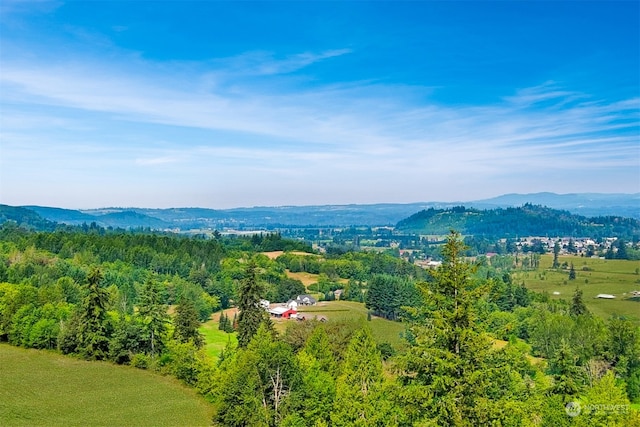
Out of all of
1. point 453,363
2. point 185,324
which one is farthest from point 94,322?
point 453,363

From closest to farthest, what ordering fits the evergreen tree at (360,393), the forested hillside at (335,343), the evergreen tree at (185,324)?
the forested hillside at (335,343) < the evergreen tree at (360,393) < the evergreen tree at (185,324)

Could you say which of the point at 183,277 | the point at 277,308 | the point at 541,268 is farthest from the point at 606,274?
the point at 183,277

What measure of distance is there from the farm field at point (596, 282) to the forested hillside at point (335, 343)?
1300 centimetres

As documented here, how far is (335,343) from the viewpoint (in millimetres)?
42906

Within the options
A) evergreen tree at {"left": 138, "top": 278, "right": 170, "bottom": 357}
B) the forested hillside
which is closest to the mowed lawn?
the forested hillside

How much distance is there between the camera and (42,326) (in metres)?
50.3

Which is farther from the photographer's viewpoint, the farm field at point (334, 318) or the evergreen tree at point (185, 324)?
the farm field at point (334, 318)

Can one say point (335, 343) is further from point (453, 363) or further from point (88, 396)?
point (453, 363)

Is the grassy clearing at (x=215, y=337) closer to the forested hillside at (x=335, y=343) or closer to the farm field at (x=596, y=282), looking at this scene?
the forested hillside at (x=335, y=343)

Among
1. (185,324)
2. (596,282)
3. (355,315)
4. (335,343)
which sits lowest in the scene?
(596,282)

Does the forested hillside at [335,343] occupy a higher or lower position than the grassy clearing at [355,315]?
higher

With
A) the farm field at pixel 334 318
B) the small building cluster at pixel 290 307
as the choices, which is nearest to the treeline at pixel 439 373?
the farm field at pixel 334 318

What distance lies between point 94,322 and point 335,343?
24540mm

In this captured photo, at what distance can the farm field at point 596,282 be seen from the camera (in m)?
94.4
